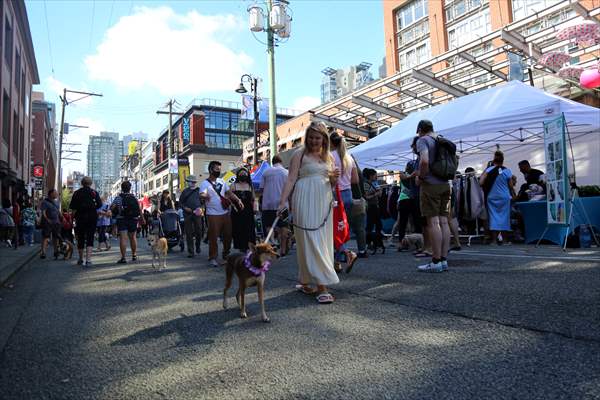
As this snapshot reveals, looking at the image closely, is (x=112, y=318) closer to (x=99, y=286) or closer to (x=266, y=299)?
(x=266, y=299)

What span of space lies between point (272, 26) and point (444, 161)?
628 inches

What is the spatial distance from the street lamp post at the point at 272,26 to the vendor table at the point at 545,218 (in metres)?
11.7

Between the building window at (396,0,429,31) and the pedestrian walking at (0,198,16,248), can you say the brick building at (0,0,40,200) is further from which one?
the building window at (396,0,429,31)

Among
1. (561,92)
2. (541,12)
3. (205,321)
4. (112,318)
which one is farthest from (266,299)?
(561,92)

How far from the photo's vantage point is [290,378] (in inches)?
86.2

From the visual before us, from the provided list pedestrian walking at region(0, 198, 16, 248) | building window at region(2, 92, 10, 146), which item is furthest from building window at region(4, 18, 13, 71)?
pedestrian walking at region(0, 198, 16, 248)

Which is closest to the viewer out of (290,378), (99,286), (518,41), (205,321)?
(290,378)

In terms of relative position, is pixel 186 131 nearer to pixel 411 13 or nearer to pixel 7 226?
pixel 411 13

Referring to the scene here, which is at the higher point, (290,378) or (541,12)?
(541,12)

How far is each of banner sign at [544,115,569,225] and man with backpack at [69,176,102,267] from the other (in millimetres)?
9149

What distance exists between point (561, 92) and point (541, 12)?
2.93 m

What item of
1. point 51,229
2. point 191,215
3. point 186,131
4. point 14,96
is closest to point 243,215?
point 191,215

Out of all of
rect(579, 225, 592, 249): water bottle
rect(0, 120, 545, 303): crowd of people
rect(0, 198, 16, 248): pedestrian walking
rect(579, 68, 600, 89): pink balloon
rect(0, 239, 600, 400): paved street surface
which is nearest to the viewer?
rect(0, 239, 600, 400): paved street surface

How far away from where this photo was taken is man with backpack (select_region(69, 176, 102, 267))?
8.47 meters
